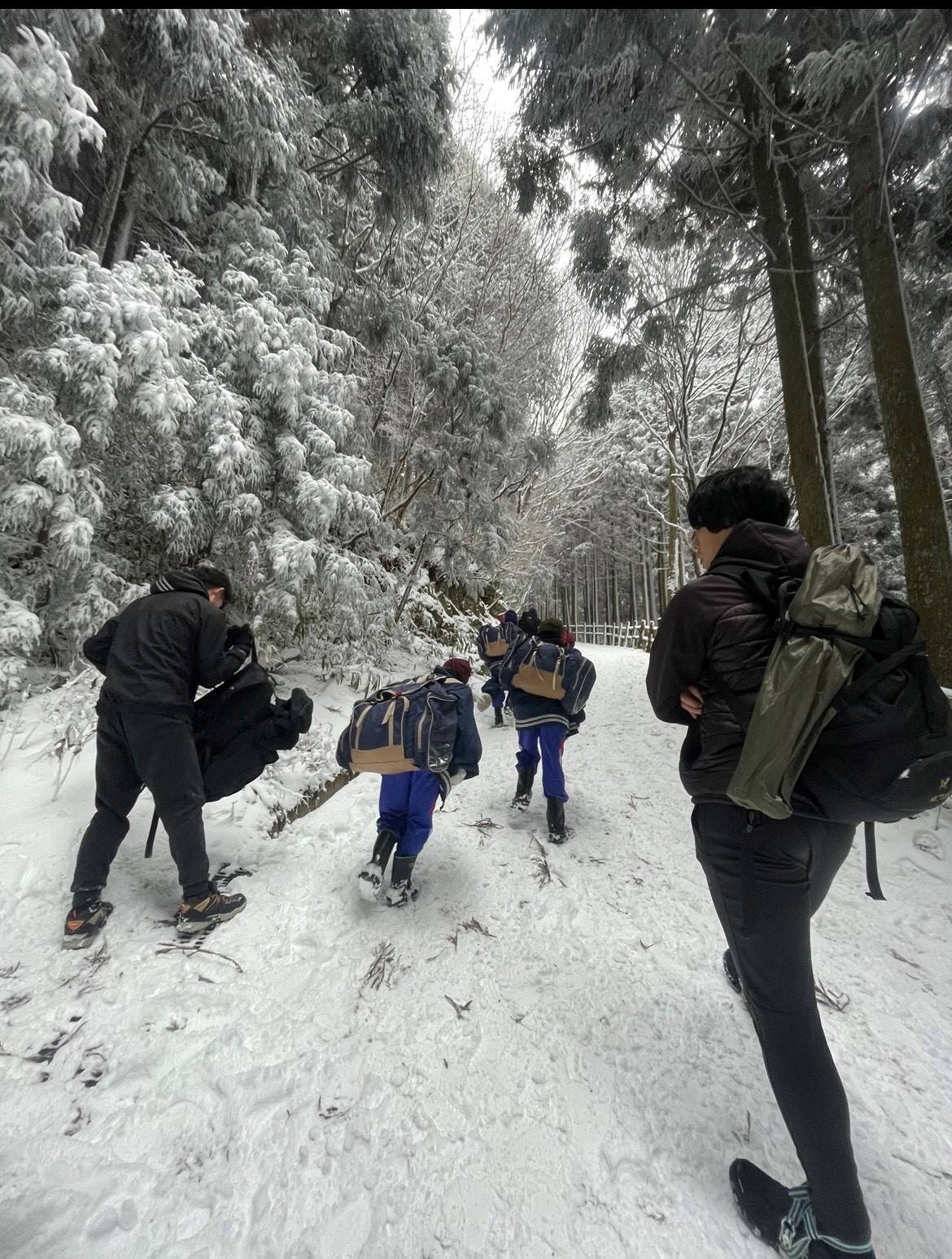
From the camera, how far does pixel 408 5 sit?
157 centimetres

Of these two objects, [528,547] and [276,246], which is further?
[528,547]

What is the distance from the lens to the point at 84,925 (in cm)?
262

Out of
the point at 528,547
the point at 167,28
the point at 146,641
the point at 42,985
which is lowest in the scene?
the point at 42,985

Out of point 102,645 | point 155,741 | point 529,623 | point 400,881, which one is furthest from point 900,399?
point 102,645

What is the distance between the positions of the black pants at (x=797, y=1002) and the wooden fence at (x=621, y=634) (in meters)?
14.6

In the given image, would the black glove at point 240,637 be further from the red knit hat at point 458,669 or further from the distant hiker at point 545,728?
the distant hiker at point 545,728

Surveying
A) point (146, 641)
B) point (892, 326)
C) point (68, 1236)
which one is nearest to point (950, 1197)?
point (68, 1236)

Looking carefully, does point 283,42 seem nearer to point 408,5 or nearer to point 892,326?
point 408,5

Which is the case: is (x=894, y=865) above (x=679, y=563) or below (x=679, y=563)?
below

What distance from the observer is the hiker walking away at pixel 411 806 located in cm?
313

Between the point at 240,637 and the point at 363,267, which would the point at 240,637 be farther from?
the point at 363,267

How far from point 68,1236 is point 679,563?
1460 centimetres

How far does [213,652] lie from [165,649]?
23 cm

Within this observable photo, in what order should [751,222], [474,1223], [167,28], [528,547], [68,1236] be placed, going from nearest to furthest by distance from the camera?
1. [68,1236]
2. [474,1223]
3. [167,28]
4. [751,222]
5. [528,547]
